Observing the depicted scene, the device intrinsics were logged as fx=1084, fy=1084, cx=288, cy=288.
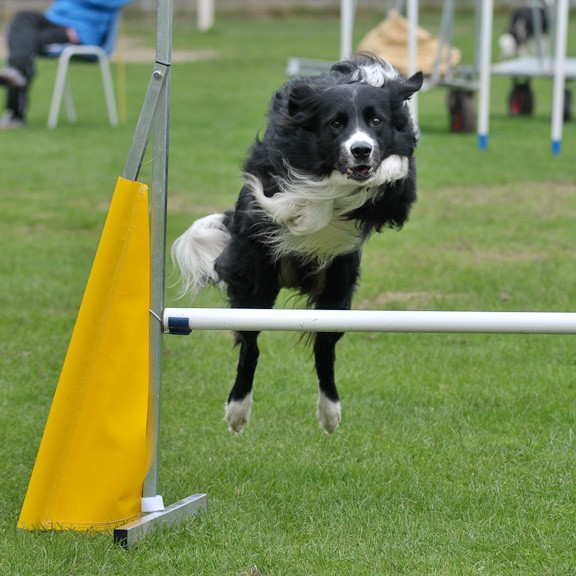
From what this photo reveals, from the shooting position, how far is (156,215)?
336cm

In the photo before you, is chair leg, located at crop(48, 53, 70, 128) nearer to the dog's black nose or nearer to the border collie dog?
the border collie dog

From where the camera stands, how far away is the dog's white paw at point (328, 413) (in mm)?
4348

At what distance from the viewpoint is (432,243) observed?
311 inches

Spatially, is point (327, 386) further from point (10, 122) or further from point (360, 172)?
point (10, 122)

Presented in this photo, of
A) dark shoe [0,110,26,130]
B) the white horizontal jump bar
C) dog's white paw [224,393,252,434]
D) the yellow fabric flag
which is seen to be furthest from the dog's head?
dark shoe [0,110,26,130]

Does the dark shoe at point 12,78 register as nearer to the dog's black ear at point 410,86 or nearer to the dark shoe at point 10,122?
the dark shoe at point 10,122

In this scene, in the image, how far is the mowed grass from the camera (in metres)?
3.35

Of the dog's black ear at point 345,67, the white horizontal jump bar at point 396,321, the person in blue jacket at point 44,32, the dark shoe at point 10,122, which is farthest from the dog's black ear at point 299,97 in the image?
the dark shoe at point 10,122

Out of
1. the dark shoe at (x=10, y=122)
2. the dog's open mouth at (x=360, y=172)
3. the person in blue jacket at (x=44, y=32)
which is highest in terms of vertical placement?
the person in blue jacket at (x=44, y=32)

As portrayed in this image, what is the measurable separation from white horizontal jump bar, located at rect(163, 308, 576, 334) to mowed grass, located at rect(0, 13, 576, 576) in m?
0.68

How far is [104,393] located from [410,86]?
1.53 m

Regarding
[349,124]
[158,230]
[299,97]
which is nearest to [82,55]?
[299,97]

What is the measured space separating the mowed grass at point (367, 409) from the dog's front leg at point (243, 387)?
127 millimetres

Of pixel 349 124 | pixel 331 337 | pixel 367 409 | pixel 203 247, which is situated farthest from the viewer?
pixel 367 409
